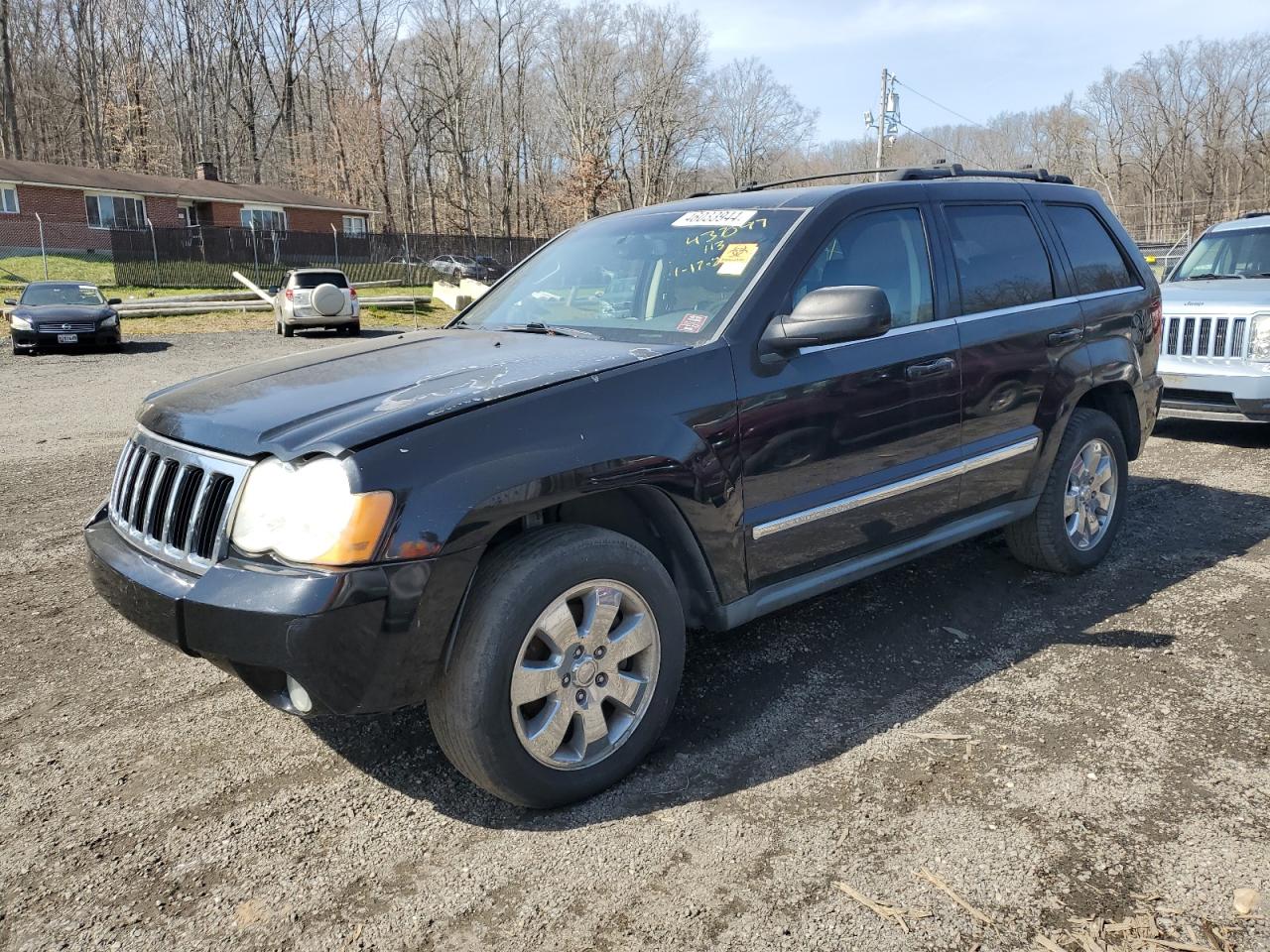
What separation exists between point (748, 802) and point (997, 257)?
2.72 metres

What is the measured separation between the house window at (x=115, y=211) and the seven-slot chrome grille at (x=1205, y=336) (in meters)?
44.5

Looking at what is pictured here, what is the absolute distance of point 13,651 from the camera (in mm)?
3975

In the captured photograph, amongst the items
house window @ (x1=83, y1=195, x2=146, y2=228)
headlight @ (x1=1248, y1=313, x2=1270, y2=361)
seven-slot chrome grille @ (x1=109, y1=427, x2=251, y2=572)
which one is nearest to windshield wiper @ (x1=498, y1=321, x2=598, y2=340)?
seven-slot chrome grille @ (x1=109, y1=427, x2=251, y2=572)

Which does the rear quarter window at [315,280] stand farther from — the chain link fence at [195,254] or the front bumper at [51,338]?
the chain link fence at [195,254]

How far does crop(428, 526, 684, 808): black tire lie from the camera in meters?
2.58

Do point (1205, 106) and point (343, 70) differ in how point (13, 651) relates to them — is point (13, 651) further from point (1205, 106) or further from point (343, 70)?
point (1205, 106)

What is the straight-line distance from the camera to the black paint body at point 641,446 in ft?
8.11

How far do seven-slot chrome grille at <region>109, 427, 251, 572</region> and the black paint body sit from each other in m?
0.06

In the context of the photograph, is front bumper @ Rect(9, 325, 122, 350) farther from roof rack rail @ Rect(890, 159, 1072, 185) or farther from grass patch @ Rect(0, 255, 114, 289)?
roof rack rail @ Rect(890, 159, 1072, 185)

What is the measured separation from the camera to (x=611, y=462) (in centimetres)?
281

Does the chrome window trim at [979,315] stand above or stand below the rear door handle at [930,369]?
above

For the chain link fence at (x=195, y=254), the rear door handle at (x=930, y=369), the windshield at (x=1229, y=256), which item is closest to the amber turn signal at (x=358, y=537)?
the rear door handle at (x=930, y=369)

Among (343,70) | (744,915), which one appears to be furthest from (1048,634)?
(343,70)

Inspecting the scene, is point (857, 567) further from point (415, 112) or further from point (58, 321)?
point (415, 112)
